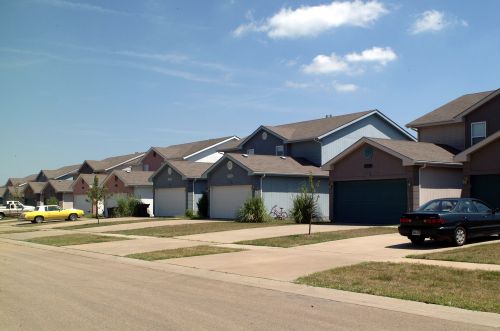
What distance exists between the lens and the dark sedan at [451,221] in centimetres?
1638

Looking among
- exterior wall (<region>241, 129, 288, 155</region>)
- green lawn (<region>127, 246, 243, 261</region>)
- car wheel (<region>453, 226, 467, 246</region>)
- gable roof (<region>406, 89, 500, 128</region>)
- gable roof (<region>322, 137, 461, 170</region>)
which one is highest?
gable roof (<region>406, 89, 500, 128</region>)

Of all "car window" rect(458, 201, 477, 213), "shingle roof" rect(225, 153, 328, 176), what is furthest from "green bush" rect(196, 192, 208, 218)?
"car window" rect(458, 201, 477, 213)

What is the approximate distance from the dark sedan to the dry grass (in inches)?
26.9

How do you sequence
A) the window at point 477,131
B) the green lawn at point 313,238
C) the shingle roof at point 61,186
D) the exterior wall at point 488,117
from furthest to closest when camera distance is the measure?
the shingle roof at point 61,186 < the window at point 477,131 < the exterior wall at point 488,117 < the green lawn at point 313,238

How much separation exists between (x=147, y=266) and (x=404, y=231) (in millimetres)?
7916

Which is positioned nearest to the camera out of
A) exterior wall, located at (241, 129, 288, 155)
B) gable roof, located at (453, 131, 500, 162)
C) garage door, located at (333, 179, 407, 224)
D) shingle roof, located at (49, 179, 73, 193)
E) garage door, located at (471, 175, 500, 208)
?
gable roof, located at (453, 131, 500, 162)

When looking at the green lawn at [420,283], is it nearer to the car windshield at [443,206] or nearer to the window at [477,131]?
the car windshield at [443,206]

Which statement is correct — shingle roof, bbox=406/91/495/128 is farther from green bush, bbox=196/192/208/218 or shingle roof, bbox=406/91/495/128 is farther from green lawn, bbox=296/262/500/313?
green lawn, bbox=296/262/500/313

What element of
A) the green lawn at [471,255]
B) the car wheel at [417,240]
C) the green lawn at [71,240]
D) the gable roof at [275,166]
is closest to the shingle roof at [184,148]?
the gable roof at [275,166]

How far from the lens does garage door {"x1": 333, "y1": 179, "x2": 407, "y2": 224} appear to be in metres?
26.7

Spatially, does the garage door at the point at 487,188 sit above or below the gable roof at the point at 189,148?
below

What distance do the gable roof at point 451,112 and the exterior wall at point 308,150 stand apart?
22.3 feet

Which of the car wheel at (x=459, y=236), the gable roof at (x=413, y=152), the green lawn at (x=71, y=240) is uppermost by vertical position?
the gable roof at (x=413, y=152)

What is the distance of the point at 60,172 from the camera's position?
7800cm
